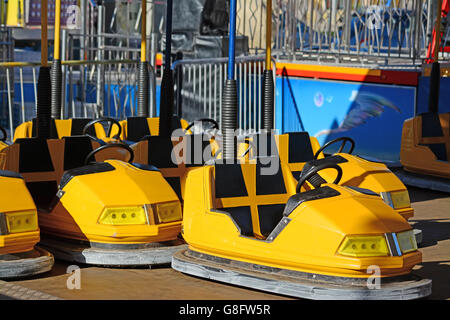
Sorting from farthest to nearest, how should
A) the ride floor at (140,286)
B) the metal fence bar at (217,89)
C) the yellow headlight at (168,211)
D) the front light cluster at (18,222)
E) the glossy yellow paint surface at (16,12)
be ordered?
1. the glossy yellow paint surface at (16,12)
2. the metal fence bar at (217,89)
3. the yellow headlight at (168,211)
4. the front light cluster at (18,222)
5. the ride floor at (140,286)

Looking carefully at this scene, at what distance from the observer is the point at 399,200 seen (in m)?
6.39

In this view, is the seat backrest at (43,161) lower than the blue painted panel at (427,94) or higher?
lower

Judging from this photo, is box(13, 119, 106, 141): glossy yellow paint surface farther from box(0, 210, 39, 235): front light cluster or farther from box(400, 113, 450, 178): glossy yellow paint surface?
box(400, 113, 450, 178): glossy yellow paint surface

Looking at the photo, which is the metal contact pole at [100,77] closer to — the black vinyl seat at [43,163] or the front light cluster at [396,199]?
the black vinyl seat at [43,163]

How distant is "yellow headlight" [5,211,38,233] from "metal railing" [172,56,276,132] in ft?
21.7

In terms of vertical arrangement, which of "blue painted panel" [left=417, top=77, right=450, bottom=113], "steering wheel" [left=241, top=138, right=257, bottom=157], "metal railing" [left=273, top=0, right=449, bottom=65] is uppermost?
"metal railing" [left=273, top=0, right=449, bottom=65]

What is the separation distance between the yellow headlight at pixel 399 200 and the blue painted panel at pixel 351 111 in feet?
13.1

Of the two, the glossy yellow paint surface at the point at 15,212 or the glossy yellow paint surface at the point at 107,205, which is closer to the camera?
the glossy yellow paint surface at the point at 15,212

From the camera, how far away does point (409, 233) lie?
492cm

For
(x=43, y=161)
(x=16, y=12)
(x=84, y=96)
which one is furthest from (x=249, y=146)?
(x=16, y=12)

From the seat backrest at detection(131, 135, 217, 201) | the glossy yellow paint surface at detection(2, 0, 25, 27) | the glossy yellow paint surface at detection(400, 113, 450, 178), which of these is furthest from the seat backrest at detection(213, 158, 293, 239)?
the glossy yellow paint surface at detection(2, 0, 25, 27)

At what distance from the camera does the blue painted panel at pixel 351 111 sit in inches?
411

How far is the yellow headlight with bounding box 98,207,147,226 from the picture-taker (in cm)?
555

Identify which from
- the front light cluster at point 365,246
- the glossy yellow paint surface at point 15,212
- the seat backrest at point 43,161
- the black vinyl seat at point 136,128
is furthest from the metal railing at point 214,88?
the front light cluster at point 365,246
